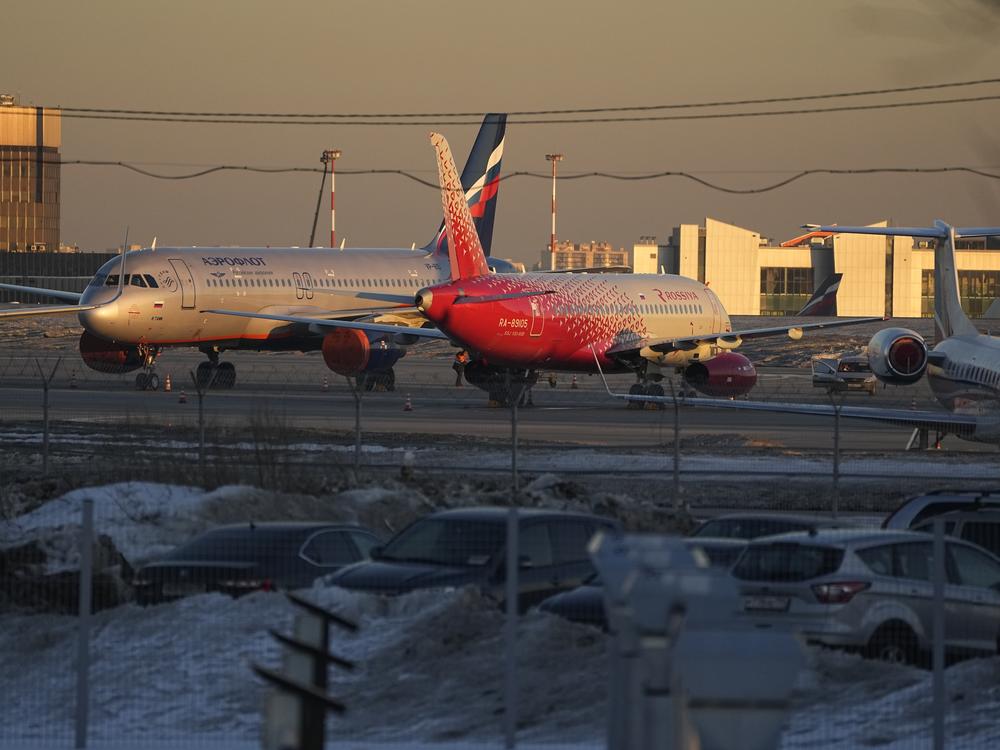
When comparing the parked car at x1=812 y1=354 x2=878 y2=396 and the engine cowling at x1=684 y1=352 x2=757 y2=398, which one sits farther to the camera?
the parked car at x1=812 y1=354 x2=878 y2=396

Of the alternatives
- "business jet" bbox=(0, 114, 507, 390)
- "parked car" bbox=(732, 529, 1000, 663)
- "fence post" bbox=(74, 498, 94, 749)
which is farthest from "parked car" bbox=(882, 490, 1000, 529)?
→ "business jet" bbox=(0, 114, 507, 390)

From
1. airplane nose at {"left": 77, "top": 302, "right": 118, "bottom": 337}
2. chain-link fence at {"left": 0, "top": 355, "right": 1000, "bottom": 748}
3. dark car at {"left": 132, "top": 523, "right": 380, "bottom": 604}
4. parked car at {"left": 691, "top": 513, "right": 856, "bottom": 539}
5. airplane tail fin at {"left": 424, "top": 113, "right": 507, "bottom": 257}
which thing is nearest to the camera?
chain-link fence at {"left": 0, "top": 355, "right": 1000, "bottom": 748}

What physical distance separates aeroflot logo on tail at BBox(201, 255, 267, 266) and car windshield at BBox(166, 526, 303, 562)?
29.6 m

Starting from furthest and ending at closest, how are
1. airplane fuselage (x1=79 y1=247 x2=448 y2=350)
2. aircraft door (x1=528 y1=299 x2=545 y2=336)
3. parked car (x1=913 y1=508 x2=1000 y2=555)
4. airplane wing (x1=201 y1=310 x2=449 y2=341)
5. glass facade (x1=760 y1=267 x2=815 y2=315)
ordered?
glass facade (x1=760 y1=267 x2=815 y2=315) → airplane fuselage (x1=79 y1=247 x2=448 y2=350) → airplane wing (x1=201 y1=310 x2=449 y2=341) → aircraft door (x1=528 y1=299 x2=545 y2=336) → parked car (x1=913 y1=508 x2=1000 y2=555)

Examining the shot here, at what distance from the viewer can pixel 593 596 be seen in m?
13.1

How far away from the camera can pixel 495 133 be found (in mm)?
50219

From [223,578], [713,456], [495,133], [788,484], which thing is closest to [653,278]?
[495,133]

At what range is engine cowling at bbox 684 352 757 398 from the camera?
38688 mm

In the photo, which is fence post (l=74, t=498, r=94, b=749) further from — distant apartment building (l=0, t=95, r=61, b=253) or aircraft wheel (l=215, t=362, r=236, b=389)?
distant apartment building (l=0, t=95, r=61, b=253)

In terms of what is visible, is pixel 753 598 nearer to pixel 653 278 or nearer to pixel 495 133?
pixel 653 278

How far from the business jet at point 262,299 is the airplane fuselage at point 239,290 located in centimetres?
3

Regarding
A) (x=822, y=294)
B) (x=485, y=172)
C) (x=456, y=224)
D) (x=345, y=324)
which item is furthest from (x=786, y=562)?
(x=822, y=294)

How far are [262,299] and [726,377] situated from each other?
1347 cm

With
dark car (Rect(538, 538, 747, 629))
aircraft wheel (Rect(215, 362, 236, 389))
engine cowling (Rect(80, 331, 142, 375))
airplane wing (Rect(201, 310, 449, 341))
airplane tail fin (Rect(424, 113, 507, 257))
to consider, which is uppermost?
airplane tail fin (Rect(424, 113, 507, 257))
